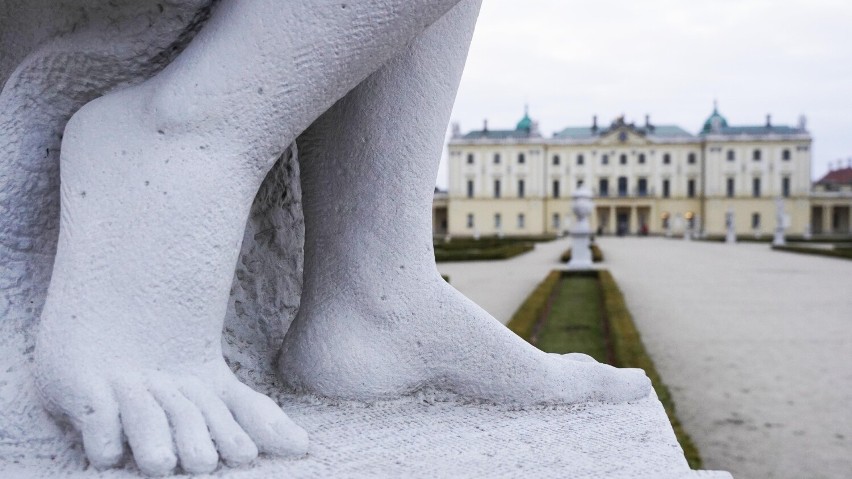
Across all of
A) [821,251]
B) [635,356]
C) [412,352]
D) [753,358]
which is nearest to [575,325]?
[753,358]

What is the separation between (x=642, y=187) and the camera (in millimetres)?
47375

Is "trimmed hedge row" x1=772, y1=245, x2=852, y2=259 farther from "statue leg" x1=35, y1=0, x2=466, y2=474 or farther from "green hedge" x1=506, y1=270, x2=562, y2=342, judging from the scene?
"statue leg" x1=35, y1=0, x2=466, y2=474

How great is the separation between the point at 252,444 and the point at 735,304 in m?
7.84

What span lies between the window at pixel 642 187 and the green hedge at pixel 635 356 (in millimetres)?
41618

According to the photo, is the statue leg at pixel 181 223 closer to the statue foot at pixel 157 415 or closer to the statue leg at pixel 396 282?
the statue foot at pixel 157 415

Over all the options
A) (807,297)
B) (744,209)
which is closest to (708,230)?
(744,209)

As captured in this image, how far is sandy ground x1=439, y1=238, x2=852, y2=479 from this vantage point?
10.1 ft

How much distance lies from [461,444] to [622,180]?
4816 centimetres

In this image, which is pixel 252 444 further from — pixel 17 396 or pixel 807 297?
pixel 807 297

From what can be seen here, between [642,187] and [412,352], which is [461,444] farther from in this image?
[642,187]

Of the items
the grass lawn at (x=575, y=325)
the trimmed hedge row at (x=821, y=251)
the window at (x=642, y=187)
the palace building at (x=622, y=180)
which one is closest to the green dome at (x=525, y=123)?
the palace building at (x=622, y=180)

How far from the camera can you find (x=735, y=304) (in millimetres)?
7832

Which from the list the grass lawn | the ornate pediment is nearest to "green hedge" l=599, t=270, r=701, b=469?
the grass lawn

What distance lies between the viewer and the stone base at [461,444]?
85 cm
